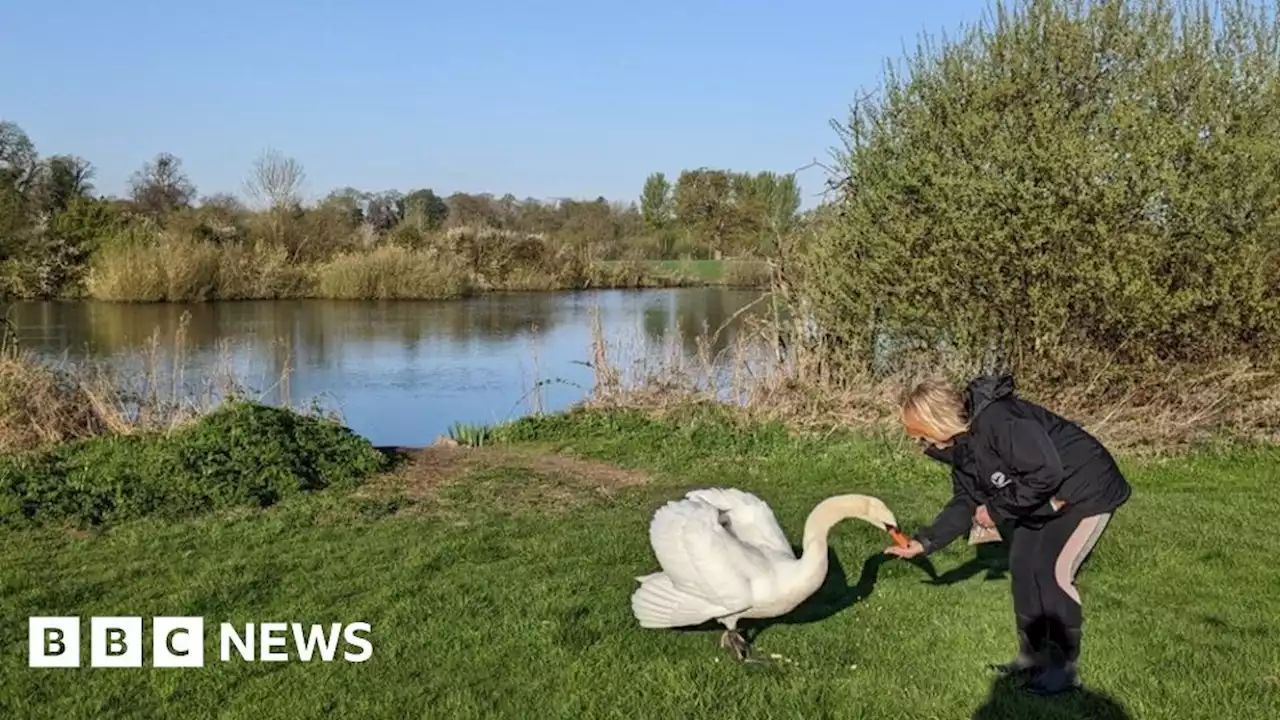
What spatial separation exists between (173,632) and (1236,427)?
11628 mm

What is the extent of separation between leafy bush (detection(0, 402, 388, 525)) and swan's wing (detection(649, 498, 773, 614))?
5.19 m

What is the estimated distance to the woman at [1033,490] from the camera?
4719mm

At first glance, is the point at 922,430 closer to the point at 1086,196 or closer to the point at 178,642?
the point at 178,642

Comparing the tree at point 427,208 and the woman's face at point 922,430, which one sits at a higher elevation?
the tree at point 427,208

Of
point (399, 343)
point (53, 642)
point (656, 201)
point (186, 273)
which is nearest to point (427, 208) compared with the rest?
point (656, 201)

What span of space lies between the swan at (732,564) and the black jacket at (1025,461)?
529mm

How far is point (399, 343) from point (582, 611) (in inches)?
867

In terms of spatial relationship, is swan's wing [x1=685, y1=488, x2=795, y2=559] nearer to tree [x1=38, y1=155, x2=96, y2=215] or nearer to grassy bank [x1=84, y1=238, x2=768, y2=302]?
grassy bank [x1=84, y1=238, x2=768, y2=302]

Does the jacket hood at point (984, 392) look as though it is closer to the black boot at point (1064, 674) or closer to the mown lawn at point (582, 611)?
the black boot at point (1064, 674)

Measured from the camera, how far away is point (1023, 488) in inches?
184

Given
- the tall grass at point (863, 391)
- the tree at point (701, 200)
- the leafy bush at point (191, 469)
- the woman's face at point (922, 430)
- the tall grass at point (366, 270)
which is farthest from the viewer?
the tree at point (701, 200)

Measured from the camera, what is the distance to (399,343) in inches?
1076

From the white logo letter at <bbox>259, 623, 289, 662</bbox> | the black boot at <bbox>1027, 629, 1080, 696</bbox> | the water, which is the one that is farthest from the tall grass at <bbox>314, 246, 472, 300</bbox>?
the black boot at <bbox>1027, 629, 1080, 696</bbox>

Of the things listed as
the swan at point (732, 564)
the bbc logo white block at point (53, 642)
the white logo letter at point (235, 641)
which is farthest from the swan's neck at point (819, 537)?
the bbc logo white block at point (53, 642)
